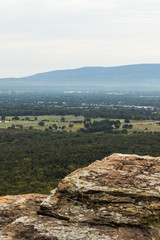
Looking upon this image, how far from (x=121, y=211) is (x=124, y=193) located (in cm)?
82

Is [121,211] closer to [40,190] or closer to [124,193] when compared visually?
[124,193]

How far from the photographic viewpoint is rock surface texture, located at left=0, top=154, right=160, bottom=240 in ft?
36.4

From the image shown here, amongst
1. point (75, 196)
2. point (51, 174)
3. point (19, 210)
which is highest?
point (75, 196)

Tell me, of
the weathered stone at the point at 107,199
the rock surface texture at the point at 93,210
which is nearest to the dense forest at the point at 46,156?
the rock surface texture at the point at 93,210

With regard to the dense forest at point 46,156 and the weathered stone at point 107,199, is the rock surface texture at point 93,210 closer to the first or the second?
the weathered stone at point 107,199

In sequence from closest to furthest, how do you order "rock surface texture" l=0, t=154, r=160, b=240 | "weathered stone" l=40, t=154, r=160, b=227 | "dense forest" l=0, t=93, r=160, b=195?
"rock surface texture" l=0, t=154, r=160, b=240 < "weathered stone" l=40, t=154, r=160, b=227 < "dense forest" l=0, t=93, r=160, b=195

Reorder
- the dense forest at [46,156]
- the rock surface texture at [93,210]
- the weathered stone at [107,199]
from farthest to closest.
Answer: the dense forest at [46,156] → the weathered stone at [107,199] → the rock surface texture at [93,210]

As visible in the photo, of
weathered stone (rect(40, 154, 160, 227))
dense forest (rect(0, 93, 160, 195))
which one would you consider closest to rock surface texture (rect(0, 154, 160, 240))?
weathered stone (rect(40, 154, 160, 227))

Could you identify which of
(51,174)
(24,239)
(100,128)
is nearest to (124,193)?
(24,239)

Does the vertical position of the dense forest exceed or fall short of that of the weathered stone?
it falls short

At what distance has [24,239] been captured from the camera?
10.6m

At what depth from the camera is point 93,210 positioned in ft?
40.4

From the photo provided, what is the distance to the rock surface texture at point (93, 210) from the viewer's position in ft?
36.4

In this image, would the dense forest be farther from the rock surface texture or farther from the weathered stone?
the weathered stone
